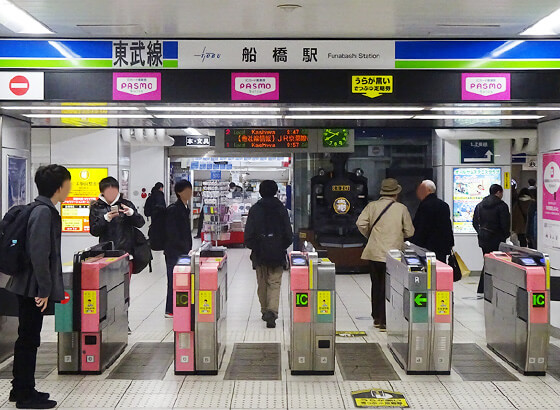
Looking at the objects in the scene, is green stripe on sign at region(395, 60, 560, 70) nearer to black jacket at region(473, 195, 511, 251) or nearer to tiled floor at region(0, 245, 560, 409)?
tiled floor at region(0, 245, 560, 409)

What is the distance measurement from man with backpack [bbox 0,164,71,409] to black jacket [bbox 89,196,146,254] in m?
1.89

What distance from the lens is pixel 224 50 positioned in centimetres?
555

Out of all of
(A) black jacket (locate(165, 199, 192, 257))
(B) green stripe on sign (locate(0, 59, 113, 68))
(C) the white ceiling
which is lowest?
(A) black jacket (locate(165, 199, 192, 257))

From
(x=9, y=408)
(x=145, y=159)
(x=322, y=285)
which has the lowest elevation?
(x=9, y=408)

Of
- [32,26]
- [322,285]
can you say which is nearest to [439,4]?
[322,285]

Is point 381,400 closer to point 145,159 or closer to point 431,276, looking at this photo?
point 431,276

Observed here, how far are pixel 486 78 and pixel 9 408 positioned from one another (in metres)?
4.53

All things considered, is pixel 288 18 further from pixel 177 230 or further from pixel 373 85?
pixel 177 230

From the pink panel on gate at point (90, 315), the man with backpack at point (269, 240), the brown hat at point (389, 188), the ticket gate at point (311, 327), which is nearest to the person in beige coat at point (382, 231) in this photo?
the brown hat at point (389, 188)

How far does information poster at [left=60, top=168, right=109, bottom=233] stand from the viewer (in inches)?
405

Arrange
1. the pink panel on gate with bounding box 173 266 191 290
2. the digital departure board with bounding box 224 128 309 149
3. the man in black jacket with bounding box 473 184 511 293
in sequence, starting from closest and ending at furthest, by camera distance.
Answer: the pink panel on gate with bounding box 173 266 191 290, the man in black jacket with bounding box 473 184 511 293, the digital departure board with bounding box 224 128 309 149

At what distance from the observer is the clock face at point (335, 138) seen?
10.2m

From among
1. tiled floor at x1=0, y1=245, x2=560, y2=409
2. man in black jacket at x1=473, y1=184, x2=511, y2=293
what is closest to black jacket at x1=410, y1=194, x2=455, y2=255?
man in black jacket at x1=473, y1=184, x2=511, y2=293

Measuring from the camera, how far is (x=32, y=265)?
423 centimetres
